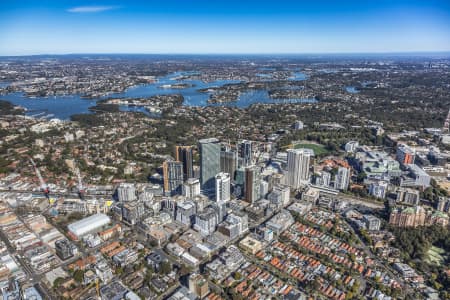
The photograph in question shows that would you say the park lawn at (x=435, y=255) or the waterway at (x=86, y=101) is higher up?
the waterway at (x=86, y=101)

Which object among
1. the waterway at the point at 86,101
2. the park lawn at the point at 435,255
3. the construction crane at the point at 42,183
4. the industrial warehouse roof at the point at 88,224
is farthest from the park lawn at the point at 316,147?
the construction crane at the point at 42,183

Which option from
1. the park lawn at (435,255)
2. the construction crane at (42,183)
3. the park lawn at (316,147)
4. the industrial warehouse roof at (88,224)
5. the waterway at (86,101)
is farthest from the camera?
the waterway at (86,101)

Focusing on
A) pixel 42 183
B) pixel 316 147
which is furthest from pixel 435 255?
pixel 42 183

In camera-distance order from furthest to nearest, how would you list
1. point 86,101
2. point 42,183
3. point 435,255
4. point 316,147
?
point 86,101, point 316,147, point 42,183, point 435,255

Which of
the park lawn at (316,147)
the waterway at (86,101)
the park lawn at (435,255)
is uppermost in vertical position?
the waterway at (86,101)

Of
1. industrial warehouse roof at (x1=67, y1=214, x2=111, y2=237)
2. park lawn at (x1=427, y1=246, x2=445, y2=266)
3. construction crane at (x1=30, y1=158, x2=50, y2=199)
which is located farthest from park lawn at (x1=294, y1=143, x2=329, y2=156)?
construction crane at (x1=30, y1=158, x2=50, y2=199)

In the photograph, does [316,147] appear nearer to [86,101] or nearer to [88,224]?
[88,224]

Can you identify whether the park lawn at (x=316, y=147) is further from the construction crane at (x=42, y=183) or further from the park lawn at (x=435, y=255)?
the construction crane at (x=42, y=183)

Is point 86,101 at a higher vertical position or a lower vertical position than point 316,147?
higher
